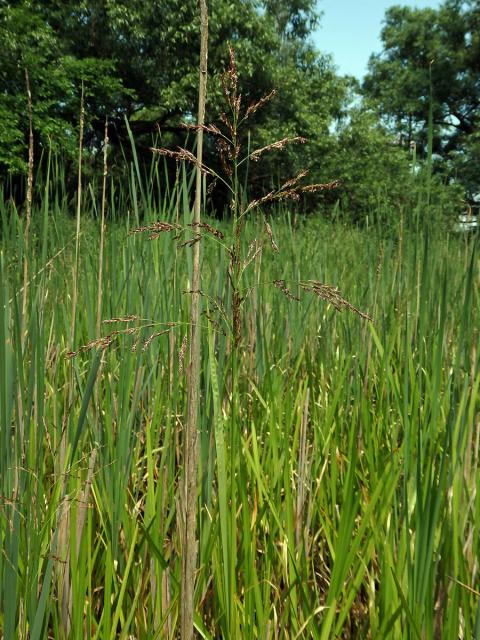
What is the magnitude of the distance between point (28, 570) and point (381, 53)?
96.7ft

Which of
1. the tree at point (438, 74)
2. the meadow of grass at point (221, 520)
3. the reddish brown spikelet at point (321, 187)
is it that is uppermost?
the tree at point (438, 74)

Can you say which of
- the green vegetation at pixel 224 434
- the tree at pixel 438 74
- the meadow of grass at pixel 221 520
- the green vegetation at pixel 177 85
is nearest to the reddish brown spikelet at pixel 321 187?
the green vegetation at pixel 224 434

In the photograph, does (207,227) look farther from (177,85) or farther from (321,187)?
(177,85)

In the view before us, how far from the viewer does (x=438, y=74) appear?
2352 cm

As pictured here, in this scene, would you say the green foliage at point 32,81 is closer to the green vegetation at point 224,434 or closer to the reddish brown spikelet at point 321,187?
the green vegetation at point 224,434

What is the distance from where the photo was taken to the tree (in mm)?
22609

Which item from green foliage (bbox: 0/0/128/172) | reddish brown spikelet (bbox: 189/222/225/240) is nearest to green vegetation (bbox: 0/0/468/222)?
green foliage (bbox: 0/0/128/172)

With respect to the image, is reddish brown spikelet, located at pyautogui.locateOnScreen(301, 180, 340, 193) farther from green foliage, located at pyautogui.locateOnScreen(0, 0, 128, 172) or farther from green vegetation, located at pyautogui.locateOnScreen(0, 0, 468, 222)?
green foliage, located at pyautogui.locateOnScreen(0, 0, 128, 172)

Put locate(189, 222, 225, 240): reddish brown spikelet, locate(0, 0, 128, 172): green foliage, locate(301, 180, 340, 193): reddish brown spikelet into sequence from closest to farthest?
locate(189, 222, 225, 240): reddish brown spikelet, locate(301, 180, 340, 193): reddish brown spikelet, locate(0, 0, 128, 172): green foliage

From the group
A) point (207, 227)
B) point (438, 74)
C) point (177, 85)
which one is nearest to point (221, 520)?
point (207, 227)

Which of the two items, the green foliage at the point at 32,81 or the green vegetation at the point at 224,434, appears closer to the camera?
the green vegetation at the point at 224,434

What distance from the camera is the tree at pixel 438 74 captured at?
22609 mm

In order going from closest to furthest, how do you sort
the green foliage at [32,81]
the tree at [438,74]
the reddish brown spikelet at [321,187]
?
1. the reddish brown spikelet at [321,187]
2. the green foliage at [32,81]
3. the tree at [438,74]

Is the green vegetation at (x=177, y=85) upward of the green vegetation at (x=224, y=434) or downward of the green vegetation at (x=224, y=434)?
upward
